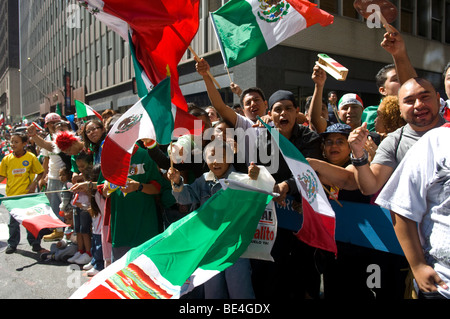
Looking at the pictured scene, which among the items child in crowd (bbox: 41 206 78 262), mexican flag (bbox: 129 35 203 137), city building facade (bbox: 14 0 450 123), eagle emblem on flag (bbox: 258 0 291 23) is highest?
city building facade (bbox: 14 0 450 123)

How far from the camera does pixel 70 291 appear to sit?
4.20 meters

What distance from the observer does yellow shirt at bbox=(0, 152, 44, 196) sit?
6.02 m

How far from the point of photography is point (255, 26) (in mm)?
3795

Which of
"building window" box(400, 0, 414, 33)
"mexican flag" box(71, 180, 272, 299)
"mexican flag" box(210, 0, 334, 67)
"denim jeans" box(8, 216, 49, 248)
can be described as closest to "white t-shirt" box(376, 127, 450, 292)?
"mexican flag" box(71, 180, 272, 299)

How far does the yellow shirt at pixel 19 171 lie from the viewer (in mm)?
6020

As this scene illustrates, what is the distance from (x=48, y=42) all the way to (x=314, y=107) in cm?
4790

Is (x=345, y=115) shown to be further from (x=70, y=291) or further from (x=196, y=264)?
(x=70, y=291)

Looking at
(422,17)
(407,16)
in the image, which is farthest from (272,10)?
(422,17)

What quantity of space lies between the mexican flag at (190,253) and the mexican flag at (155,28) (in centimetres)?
86

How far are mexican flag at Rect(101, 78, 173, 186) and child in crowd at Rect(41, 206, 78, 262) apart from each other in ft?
10.3

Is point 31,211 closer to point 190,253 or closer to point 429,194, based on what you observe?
point 190,253

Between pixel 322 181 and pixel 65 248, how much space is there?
4.25m

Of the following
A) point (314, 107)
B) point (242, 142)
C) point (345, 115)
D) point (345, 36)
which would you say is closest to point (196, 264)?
point (242, 142)
